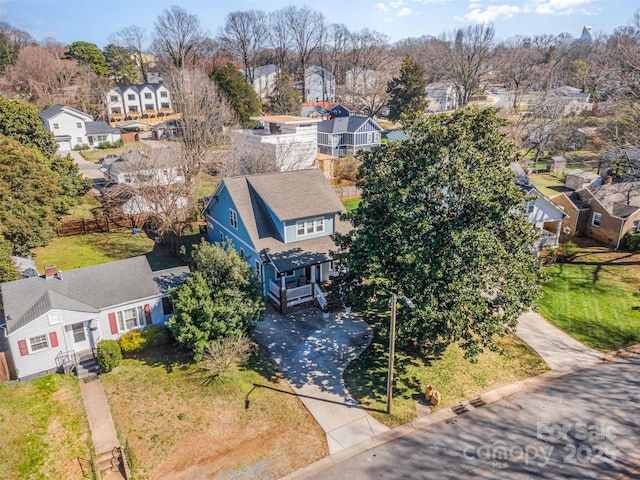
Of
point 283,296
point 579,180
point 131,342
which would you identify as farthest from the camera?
point 579,180

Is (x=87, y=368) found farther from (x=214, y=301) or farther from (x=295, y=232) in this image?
(x=295, y=232)

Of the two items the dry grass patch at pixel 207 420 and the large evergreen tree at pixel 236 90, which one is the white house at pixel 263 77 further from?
the dry grass patch at pixel 207 420

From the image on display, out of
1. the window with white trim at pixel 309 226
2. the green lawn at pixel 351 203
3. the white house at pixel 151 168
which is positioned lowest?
the green lawn at pixel 351 203

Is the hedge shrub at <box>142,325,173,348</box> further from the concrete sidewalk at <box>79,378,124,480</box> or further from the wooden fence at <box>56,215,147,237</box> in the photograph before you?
the wooden fence at <box>56,215,147,237</box>

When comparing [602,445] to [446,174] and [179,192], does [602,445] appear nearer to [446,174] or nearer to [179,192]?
[446,174]

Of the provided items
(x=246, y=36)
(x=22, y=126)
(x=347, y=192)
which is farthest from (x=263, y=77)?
(x=22, y=126)

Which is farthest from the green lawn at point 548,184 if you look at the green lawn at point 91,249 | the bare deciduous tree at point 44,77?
the bare deciduous tree at point 44,77

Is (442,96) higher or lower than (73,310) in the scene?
higher
